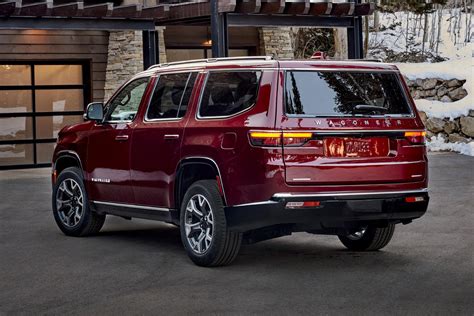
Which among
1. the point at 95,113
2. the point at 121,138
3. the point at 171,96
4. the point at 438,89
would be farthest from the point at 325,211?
the point at 438,89

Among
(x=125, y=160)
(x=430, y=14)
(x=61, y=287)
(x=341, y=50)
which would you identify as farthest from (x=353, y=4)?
(x=430, y=14)

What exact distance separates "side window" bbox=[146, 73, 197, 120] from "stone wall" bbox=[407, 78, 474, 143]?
15064 millimetres

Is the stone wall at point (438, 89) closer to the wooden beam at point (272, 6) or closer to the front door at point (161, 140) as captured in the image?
the wooden beam at point (272, 6)

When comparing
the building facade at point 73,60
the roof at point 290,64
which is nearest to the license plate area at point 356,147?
the roof at point 290,64

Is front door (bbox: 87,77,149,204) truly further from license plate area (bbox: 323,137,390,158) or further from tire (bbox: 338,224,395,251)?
license plate area (bbox: 323,137,390,158)

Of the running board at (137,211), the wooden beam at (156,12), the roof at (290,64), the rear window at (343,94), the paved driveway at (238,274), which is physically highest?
the wooden beam at (156,12)

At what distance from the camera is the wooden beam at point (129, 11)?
68.0 ft

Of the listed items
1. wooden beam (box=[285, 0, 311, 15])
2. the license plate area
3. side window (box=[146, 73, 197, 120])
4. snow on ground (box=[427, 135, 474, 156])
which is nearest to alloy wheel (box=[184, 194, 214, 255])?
side window (box=[146, 73, 197, 120])

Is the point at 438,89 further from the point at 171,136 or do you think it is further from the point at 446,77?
the point at 171,136

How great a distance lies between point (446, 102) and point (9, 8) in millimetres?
11561

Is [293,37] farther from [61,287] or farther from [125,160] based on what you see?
[61,287]

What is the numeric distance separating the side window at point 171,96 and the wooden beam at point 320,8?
9923 mm

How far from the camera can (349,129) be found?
30.9ft

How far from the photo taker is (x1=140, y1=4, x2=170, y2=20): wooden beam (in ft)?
68.9
